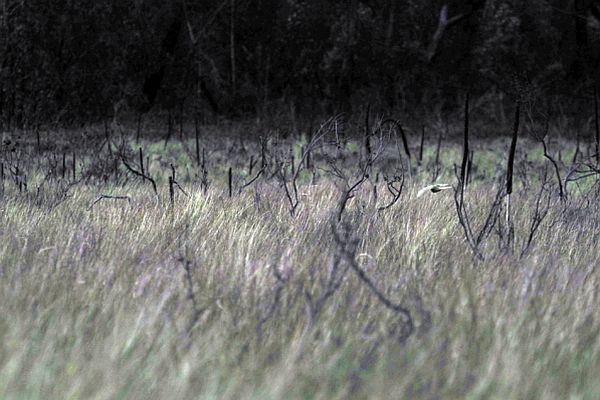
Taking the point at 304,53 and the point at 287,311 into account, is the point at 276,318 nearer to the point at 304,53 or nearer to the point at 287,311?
the point at 287,311

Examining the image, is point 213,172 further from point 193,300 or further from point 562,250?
point 193,300

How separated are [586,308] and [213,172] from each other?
16.6 ft

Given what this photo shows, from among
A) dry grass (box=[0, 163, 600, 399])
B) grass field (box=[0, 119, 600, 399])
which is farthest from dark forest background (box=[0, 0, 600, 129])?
dry grass (box=[0, 163, 600, 399])

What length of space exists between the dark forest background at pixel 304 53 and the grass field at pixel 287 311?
11.9 metres

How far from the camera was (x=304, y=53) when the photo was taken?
18.5 metres

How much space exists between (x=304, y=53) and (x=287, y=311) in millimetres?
17015

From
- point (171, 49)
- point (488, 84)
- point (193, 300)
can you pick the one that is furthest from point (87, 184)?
point (488, 84)

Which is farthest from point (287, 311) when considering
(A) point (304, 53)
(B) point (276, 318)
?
(A) point (304, 53)

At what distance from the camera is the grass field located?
1.63m

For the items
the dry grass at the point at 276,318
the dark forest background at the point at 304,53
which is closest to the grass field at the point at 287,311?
the dry grass at the point at 276,318

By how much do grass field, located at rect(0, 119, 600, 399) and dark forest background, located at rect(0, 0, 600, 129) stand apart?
11896mm

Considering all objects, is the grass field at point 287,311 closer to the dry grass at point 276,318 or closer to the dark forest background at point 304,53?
the dry grass at point 276,318

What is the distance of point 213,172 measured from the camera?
6.88 meters

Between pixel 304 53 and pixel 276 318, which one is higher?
pixel 304 53
